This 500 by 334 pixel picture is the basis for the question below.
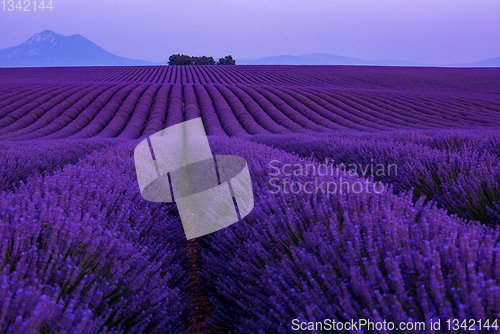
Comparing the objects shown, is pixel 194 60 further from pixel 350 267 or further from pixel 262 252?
pixel 350 267

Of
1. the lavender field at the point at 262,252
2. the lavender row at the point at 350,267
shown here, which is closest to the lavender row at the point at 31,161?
the lavender field at the point at 262,252

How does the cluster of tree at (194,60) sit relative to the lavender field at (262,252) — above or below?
above

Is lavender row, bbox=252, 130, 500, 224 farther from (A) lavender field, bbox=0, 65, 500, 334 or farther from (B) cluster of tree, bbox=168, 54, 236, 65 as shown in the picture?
(B) cluster of tree, bbox=168, 54, 236, 65

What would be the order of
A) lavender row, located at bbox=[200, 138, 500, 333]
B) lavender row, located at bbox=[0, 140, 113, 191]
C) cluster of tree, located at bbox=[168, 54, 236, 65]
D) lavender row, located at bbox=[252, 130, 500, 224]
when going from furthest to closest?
cluster of tree, located at bbox=[168, 54, 236, 65], lavender row, located at bbox=[0, 140, 113, 191], lavender row, located at bbox=[252, 130, 500, 224], lavender row, located at bbox=[200, 138, 500, 333]

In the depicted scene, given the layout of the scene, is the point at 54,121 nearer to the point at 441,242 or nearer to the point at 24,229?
the point at 24,229

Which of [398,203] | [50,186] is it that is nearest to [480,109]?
A: [398,203]

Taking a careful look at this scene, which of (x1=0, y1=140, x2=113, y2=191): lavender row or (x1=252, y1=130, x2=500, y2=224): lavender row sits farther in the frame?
(x1=0, y1=140, x2=113, y2=191): lavender row

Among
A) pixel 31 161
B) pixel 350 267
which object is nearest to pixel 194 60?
pixel 31 161

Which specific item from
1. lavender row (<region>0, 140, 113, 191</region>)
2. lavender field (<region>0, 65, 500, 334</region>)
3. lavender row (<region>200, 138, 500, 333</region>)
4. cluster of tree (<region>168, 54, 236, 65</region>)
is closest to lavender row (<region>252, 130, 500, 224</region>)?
lavender field (<region>0, 65, 500, 334</region>)

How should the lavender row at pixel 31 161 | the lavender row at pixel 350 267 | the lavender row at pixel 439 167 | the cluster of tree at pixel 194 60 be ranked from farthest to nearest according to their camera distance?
the cluster of tree at pixel 194 60 < the lavender row at pixel 31 161 < the lavender row at pixel 439 167 < the lavender row at pixel 350 267

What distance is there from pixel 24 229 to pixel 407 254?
1852mm

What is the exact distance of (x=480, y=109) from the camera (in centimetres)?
1562

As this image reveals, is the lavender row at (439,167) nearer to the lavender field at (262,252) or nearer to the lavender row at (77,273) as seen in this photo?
the lavender field at (262,252)

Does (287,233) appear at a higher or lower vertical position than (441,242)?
lower
